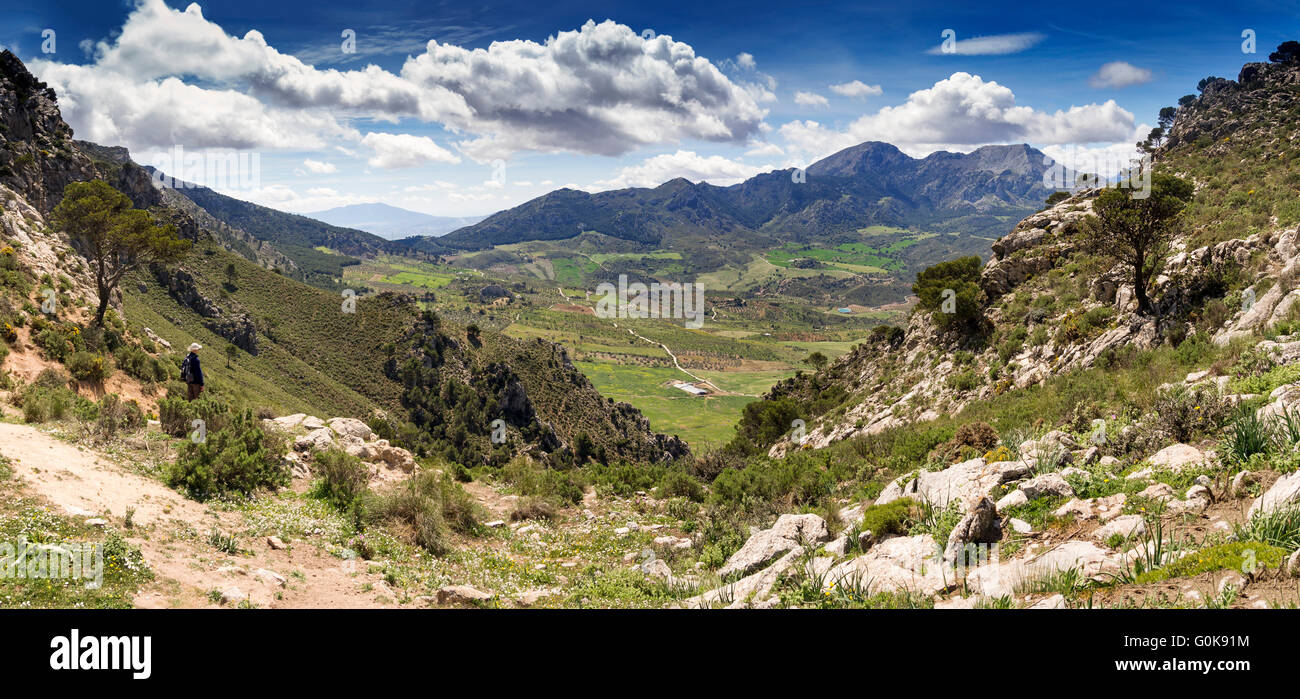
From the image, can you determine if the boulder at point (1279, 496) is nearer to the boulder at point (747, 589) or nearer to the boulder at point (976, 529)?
the boulder at point (976, 529)

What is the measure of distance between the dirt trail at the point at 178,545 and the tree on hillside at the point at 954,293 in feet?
101

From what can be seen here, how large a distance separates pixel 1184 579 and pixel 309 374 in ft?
211

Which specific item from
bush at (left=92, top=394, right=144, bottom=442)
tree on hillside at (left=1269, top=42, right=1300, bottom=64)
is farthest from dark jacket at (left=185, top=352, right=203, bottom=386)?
tree on hillside at (left=1269, top=42, right=1300, bottom=64)

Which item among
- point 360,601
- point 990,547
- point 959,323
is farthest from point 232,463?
point 959,323

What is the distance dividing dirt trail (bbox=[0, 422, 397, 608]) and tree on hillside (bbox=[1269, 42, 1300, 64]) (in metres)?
103

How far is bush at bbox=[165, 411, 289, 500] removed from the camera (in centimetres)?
1159

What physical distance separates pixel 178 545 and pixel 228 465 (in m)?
3.80

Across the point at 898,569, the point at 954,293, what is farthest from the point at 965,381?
the point at 898,569

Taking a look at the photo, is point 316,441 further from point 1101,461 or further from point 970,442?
point 1101,461

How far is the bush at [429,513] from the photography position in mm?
12344

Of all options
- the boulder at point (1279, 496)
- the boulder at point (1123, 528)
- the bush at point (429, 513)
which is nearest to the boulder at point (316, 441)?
the bush at point (429, 513)

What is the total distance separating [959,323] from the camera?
102 ft

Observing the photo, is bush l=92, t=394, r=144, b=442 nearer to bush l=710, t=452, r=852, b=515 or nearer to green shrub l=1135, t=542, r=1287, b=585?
bush l=710, t=452, r=852, b=515

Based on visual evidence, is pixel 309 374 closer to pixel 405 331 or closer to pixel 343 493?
pixel 405 331
